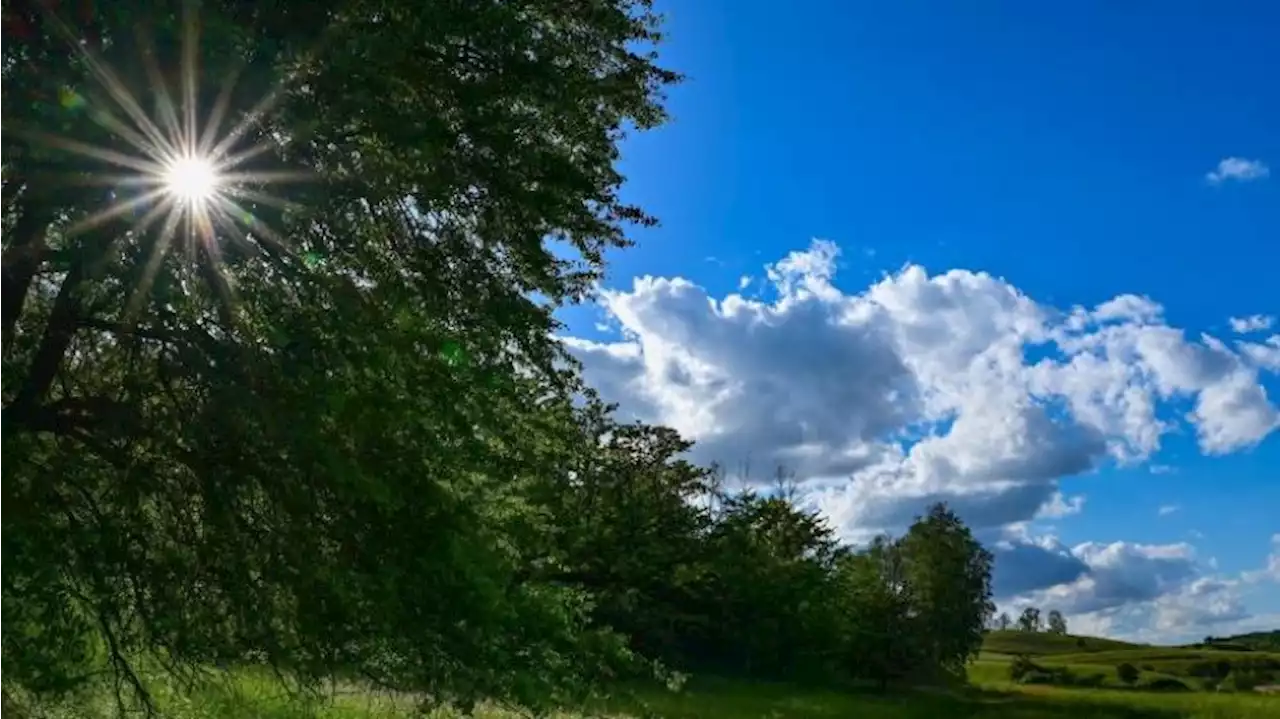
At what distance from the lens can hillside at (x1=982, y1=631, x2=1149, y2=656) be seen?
172375mm

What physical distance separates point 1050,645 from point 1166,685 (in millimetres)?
88612

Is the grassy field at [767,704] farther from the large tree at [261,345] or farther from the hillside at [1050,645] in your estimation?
the hillside at [1050,645]

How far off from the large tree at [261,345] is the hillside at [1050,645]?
17201 centimetres

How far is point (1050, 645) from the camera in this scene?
18212cm

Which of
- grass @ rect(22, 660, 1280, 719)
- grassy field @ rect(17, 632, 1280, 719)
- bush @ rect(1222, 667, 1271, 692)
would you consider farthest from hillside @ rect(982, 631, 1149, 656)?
grass @ rect(22, 660, 1280, 719)

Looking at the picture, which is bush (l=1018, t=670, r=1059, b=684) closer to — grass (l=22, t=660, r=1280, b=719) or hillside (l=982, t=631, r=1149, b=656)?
grass (l=22, t=660, r=1280, b=719)

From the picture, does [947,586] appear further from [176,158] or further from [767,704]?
[176,158]

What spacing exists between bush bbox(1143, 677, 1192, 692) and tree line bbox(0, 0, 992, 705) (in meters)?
98.8

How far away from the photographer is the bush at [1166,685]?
94869 millimetres

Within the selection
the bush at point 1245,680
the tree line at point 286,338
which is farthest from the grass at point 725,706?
the bush at point 1245,680

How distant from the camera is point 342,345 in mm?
8344

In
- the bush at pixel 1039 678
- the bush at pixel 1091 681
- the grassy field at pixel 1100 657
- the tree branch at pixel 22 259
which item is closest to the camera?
the tree branch at pixel 22 259

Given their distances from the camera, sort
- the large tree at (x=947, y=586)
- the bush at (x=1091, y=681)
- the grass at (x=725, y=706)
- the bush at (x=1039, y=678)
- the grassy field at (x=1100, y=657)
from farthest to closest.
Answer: the grassy field at (x=1100, y=657)
the bush at (x=1039, y=678)
the bush at (x=1091, y=681)
the large tree at (x=947, y=586)
the grass at (x=725, y=706)

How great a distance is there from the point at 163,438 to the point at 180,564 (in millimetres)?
1082
